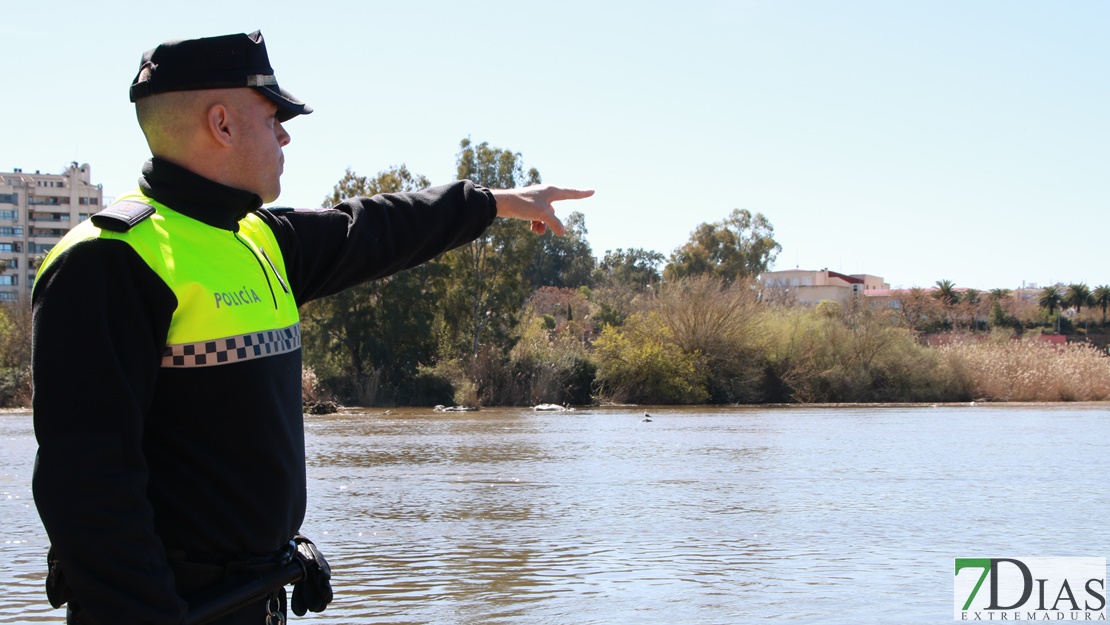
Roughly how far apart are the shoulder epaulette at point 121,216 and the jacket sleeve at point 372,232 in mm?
525

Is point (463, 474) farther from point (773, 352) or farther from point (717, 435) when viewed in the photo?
point (773, 352)

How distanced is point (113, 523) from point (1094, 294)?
86.7m

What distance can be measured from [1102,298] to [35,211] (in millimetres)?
93131

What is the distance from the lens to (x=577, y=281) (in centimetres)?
8306

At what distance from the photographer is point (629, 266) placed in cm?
8594

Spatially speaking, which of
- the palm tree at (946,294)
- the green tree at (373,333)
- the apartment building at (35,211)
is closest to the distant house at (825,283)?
the palm tree at (946,294)

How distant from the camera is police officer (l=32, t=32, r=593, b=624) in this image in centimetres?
194

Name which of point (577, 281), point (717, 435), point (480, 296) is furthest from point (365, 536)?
point (577, 281)

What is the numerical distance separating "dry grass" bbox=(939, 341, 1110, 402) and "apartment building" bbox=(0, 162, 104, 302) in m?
89.6

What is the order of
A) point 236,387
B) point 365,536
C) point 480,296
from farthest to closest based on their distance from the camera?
point 480,296 → point 365,536 → point 236,387

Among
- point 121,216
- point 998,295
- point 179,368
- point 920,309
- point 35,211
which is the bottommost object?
point 179,368

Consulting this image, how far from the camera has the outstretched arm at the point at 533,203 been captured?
308cm

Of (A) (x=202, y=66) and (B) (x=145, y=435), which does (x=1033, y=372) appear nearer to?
(A) (x=202, y=66)

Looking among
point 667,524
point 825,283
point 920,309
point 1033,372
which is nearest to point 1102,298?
point 920,309
